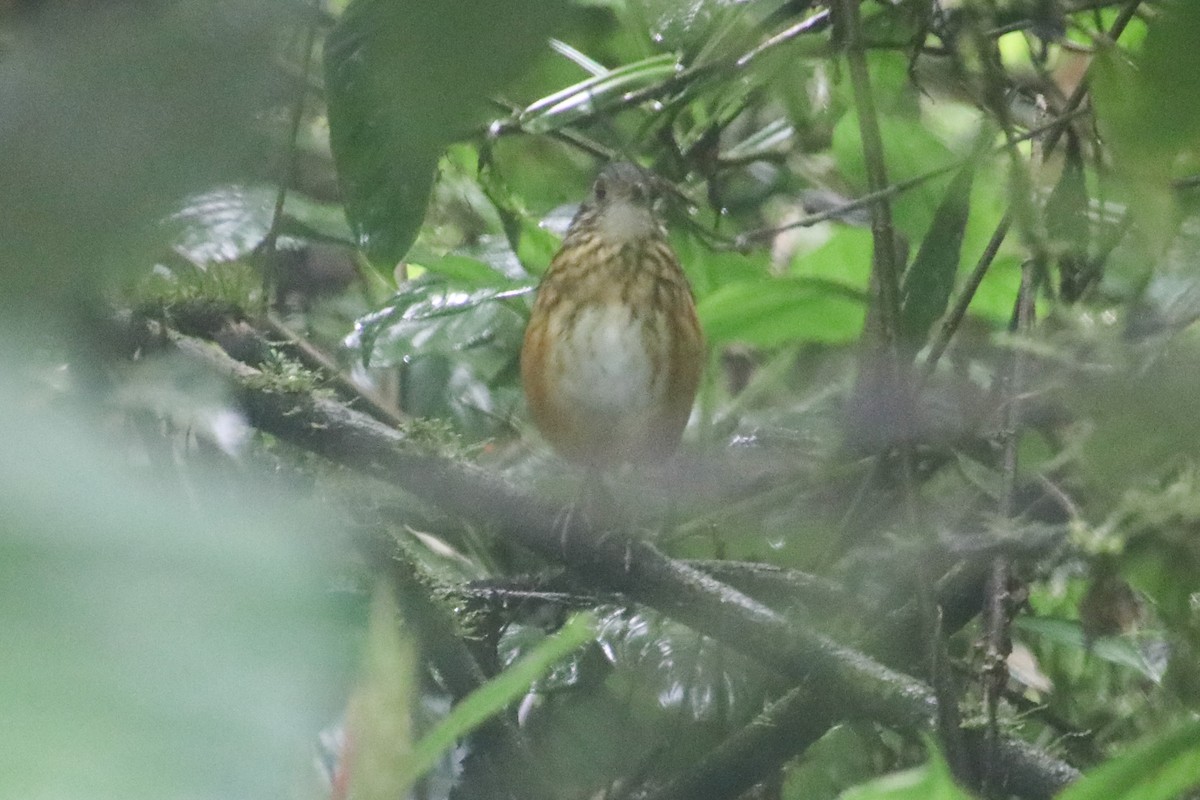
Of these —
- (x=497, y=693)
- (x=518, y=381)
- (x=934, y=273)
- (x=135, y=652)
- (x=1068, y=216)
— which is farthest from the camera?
(x=518, y=381)

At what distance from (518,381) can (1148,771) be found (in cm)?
164

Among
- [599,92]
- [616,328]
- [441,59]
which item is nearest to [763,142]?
[616,328]

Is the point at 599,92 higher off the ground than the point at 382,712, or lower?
lower

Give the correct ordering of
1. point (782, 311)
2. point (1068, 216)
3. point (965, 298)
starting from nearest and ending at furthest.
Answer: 1. point (1068, 216)
2. point (965, 298)
3. point (782, 311)

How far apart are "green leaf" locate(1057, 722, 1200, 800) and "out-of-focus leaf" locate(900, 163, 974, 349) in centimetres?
83

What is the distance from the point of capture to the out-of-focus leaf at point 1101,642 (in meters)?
1.36

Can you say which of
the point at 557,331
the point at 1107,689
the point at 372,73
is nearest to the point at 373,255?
the point at 372,73

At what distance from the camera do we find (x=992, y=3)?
827 mm

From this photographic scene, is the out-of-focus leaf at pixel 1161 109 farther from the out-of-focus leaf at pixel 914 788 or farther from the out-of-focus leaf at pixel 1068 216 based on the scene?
the out-of-focus leaf at pixel 1068 216

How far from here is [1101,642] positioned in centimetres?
138

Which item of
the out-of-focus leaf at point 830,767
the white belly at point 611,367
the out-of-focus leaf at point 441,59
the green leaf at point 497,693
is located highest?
the out-of-focus leaf at point 441,59

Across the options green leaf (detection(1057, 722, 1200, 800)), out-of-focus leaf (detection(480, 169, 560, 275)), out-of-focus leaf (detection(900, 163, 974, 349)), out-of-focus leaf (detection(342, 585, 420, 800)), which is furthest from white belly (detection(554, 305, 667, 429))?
out-of-focus leaf (detection(342, 585, 420, 800))

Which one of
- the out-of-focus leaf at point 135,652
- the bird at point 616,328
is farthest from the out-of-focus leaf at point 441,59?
the bird at point 616,328

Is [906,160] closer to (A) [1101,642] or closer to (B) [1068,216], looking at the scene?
(A) [1101,642]
